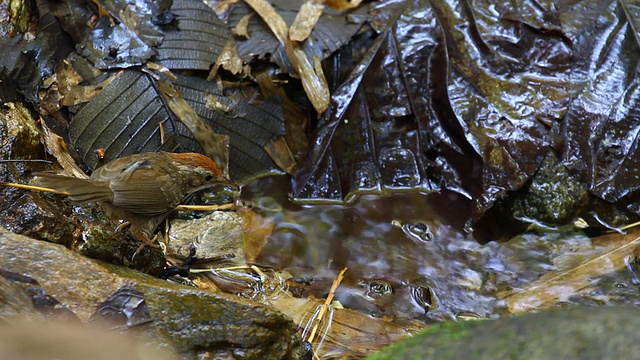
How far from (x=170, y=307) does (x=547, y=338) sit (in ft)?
4.34

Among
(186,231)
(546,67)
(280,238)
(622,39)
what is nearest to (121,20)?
(186,231)

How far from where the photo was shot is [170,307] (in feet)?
8.00

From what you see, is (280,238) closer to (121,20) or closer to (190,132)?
(190,132)

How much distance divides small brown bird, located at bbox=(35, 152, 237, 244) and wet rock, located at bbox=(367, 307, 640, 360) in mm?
2193

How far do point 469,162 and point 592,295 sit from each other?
118 centimetres

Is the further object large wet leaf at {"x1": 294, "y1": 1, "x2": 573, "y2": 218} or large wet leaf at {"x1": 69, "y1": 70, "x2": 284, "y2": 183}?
large wet leaf at {"x1": 294, "y1": 1, "x2": 573, "y2": 218}

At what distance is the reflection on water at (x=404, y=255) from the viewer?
3627 mm

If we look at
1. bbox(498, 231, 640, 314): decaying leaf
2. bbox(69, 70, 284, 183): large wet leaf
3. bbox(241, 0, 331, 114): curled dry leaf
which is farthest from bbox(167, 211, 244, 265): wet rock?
bbox(498, 231, 640, 314): decaying leaf

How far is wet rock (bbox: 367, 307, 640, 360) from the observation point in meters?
1.60

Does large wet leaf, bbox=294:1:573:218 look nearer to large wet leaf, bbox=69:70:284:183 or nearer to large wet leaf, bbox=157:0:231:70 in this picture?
large wet leaf, bbox=69:70:284:183

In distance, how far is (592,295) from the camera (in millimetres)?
3643

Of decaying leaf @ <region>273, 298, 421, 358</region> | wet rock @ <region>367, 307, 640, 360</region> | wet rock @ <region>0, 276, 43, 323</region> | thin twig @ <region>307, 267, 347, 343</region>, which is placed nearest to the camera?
wet rock @ <region>367, 307, 640, 360</region>

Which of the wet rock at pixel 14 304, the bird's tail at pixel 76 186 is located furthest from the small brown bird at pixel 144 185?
the wet rock at pixel 14 304

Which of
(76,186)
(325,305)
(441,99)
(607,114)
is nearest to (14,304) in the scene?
(76,186)
